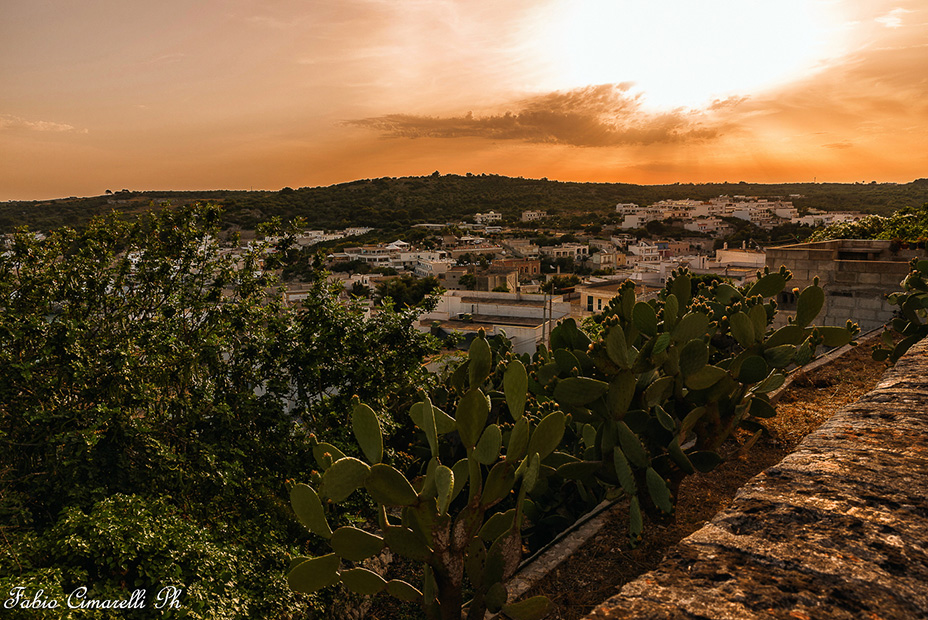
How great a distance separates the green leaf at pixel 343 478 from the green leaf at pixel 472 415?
37cm

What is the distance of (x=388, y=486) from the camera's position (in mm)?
1856

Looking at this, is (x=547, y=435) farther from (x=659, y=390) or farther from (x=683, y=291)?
(x=683, y=291)

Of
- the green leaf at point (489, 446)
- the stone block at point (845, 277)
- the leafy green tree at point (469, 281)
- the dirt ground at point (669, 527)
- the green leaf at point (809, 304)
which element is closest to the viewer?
the green leaf at point (489, 446)

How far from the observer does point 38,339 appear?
130 inches

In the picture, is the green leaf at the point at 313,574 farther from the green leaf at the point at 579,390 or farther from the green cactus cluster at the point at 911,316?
the green cactus cluster at the point at 911,316

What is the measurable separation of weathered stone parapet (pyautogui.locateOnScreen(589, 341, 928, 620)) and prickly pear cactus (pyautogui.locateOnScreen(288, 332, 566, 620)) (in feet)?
2.29

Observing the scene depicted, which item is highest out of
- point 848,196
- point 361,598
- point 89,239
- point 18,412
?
point 848,196

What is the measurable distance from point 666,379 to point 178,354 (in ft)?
9.53

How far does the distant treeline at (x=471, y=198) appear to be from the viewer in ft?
235

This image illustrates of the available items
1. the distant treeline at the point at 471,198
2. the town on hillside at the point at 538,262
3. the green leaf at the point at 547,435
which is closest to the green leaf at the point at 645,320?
the green leaf at the point at 547,435

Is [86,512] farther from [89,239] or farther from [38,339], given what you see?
[89,239]

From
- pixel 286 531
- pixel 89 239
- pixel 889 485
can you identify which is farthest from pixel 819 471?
pixel 89 239

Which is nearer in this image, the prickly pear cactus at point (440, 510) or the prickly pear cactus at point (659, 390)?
the prickly pear cactus at point (440, 510)

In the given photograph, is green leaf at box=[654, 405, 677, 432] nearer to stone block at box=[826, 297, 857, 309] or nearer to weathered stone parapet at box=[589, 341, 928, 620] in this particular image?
weathered stone parapet at box=[589, 341, 928, 620]
